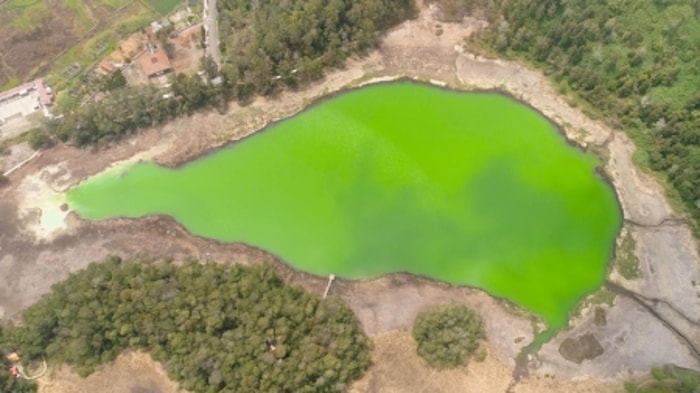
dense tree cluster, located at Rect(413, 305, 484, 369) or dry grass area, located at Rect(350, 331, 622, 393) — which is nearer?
dense tree cluster, located at Rect(413, 305, 484, 369)

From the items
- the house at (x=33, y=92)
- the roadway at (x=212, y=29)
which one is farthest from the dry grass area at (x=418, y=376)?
the house at (x=33, y=92)

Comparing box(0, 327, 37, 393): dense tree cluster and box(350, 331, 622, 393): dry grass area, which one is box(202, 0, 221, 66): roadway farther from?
box(350, 331, 622, 393): dry grass area

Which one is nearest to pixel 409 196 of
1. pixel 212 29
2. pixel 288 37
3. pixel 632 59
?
pixel 288 37

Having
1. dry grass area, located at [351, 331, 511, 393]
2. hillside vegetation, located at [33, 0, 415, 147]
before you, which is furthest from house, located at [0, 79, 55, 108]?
dry grass area, located at [351, 331, 511, 393]

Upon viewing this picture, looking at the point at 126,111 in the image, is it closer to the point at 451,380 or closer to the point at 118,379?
the point at 118,379

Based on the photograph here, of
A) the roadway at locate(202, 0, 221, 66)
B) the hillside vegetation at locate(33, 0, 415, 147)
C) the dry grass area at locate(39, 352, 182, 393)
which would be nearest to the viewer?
the dry grass area at locate(39, 352, 182, 393)

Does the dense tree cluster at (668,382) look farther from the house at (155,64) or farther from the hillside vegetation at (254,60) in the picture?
the house at (155,64)

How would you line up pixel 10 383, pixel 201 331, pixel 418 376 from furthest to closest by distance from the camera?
pixel 418 376 → pixel 201 331 → pixel 10 383

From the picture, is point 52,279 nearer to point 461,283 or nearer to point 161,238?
point 161,238
